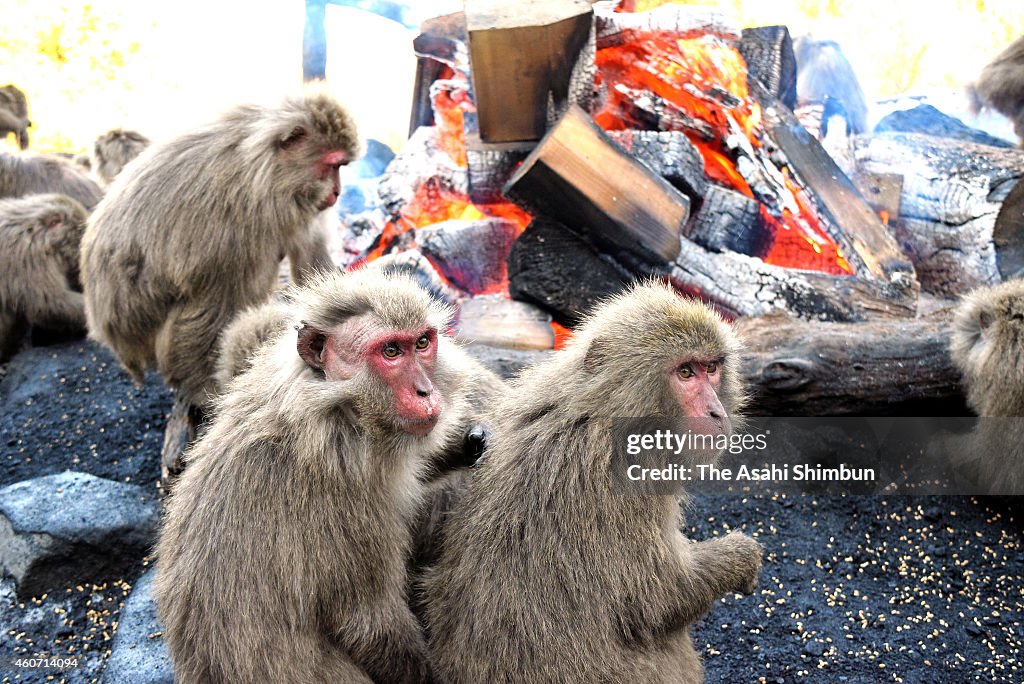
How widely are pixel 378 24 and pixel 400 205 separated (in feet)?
3.99

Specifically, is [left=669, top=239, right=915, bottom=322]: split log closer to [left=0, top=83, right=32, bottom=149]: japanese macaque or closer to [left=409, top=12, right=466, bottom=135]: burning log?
[left=409, top=12, right=466, bottom=135]: burning log

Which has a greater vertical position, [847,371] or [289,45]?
[289,45]

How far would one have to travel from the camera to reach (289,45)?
577 centimetres

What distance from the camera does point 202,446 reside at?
104 inches

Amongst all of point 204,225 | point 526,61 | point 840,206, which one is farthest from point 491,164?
point 840,206

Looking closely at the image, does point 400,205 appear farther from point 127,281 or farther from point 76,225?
point 76,225

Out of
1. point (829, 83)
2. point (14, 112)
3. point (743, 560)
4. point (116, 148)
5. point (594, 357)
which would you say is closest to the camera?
point (594, 357)

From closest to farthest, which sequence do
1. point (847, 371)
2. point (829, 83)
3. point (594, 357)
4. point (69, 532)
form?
point (594, 357), point (69, 532), point (847, 371), point (829, 83)

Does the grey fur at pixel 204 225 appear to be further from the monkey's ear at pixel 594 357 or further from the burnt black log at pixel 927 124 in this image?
the burnt black log at pixel 927 124

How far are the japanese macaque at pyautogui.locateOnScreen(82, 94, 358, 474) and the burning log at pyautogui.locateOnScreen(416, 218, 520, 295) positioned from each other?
100 cm

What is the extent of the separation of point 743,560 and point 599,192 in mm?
2536

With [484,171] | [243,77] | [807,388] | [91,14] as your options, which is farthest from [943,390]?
[91,14]

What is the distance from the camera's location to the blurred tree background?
18.2 feet

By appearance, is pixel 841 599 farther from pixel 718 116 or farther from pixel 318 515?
pixel 718 116
